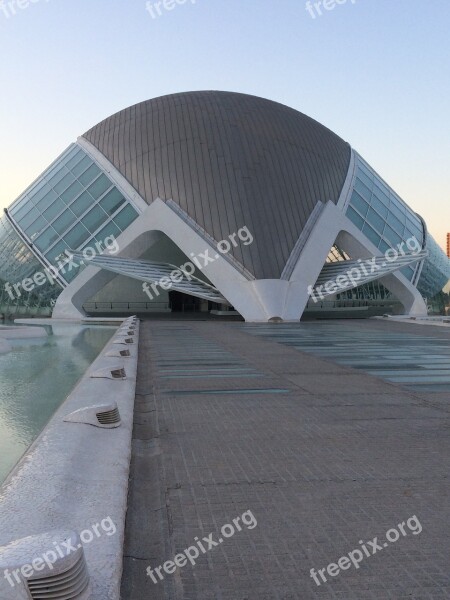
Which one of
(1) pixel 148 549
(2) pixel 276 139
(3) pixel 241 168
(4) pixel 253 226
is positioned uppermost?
(2) pixel 276 139

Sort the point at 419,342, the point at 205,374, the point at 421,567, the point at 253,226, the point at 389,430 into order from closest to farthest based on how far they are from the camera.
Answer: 1. the point at 421,567
2. the point at 389,430
3. the point at 205,374
4. the point at 419,342
5. the point at 253,226

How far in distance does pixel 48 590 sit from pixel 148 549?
819mm

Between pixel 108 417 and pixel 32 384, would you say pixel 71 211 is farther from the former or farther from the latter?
pixel 108 417

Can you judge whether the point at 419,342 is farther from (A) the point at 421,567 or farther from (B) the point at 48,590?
(B) the point at 48,590

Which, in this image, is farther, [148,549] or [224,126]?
[224,126]

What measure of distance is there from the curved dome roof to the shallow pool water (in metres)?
13.3

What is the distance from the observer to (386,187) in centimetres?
3594

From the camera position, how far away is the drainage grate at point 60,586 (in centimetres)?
204

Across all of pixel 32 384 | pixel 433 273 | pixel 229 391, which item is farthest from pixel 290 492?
pixel 433 273

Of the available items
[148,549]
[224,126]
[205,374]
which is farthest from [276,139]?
[148,549]

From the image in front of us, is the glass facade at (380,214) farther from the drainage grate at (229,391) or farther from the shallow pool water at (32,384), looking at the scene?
the drainage grate at (229,391)

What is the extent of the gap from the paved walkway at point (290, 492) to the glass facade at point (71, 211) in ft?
77.0

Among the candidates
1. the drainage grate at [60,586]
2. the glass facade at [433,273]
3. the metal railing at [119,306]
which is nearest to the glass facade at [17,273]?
the metal railing at [119,306]

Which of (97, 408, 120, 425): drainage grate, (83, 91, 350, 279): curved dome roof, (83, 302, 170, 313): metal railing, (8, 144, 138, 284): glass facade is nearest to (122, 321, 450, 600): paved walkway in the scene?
(97, 408, 120, 425): drainage grate
